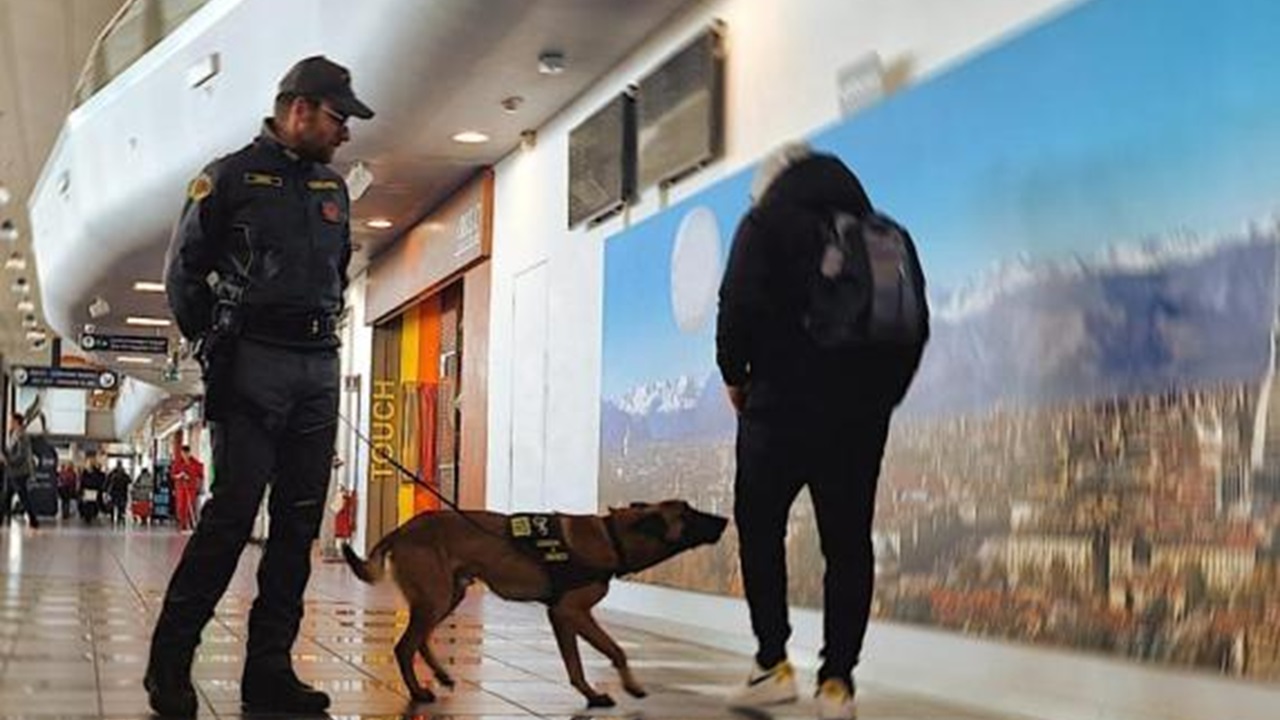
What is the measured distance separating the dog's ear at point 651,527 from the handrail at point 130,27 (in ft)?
30.5

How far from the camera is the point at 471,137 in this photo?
395 inches

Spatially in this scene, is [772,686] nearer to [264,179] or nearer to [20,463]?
[264,179]

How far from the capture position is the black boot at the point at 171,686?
371 centimetres

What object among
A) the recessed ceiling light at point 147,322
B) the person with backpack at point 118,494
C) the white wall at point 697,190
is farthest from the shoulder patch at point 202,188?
the person with backpack at point 118,494

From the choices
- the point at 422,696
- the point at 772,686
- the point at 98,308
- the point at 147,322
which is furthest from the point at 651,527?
the point at 147,322

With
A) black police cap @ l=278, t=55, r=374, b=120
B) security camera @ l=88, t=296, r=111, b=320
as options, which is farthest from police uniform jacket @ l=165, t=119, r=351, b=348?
security camera @ l=88, t=296, r=111, b=320

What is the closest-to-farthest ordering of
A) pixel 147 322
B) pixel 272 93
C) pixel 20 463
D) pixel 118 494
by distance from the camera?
pixel 272 93 → pixel 20 463 → pixel 147 322 → pixel 118 494

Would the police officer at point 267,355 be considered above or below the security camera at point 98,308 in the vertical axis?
below

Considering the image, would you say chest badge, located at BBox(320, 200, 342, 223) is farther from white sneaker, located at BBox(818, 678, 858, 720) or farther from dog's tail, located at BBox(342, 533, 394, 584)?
white sneaker, located at BBox(818, 678, 858, 720)

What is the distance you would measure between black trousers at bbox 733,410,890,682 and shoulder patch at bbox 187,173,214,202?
1.47 metres

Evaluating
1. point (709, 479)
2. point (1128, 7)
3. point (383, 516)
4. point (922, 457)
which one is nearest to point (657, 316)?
point (709, 479)

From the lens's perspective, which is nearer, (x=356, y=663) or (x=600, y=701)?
(x=600, y=701)

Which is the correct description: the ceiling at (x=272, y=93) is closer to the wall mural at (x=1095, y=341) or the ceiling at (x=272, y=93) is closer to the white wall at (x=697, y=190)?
the white wall at (x=697, y=190)

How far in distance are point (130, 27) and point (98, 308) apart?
22.2 ft
